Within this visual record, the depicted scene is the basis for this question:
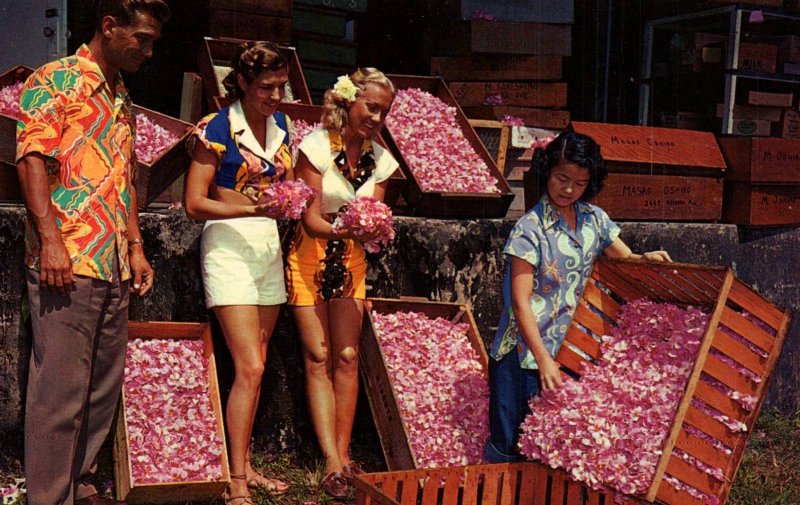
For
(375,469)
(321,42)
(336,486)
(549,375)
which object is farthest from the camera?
(321,42)

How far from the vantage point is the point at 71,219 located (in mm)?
3705

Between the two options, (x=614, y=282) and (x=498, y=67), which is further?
(x=498, y=67)

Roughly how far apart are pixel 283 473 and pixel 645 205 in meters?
3.52

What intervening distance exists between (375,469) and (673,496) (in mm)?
2174

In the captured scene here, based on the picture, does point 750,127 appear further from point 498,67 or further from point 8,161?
point 8,161

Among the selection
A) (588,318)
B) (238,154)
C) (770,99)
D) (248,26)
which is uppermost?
(248,26)

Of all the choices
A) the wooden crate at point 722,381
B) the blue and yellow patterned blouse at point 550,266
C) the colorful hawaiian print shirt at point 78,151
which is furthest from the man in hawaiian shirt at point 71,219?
the wooden crate at point 722,381

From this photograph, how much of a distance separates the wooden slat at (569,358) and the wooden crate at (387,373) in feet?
3.16

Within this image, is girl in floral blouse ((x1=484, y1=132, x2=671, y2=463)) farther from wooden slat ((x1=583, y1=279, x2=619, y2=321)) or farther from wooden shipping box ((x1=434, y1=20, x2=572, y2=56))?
wooden shipping box ((x1=434, y1=20, x2=572, y2=56))

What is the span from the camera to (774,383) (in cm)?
722

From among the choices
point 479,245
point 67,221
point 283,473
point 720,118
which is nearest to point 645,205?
point 479,245

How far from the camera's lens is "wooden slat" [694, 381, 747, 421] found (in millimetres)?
3588

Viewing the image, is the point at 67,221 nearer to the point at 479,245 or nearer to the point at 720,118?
the point at 479,245

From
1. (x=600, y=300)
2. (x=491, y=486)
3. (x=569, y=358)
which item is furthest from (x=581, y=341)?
(x=491, y=486)
